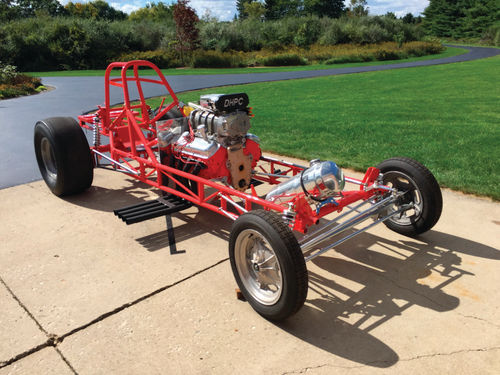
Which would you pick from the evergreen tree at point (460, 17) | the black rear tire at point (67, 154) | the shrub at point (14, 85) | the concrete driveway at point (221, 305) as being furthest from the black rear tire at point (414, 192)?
the evergreen tree at point (460, 17)

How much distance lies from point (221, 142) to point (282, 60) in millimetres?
27456

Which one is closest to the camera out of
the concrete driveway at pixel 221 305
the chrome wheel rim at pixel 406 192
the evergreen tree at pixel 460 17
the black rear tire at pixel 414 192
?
the concrete driveway at pixel 221 305

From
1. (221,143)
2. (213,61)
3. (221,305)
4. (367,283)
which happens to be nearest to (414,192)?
(367,283)

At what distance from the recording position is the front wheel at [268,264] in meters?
2.82

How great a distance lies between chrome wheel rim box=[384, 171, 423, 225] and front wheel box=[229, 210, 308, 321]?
5.51 ft

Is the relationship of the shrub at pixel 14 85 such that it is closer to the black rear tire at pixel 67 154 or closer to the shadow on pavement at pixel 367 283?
the black rear tire at pixel 67 154

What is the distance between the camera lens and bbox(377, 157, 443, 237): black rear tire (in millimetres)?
3918

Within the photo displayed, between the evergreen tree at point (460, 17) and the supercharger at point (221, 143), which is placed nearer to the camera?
the supercharger at point (221, 143)

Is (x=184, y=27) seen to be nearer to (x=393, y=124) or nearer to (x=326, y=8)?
(x=393, y=124)

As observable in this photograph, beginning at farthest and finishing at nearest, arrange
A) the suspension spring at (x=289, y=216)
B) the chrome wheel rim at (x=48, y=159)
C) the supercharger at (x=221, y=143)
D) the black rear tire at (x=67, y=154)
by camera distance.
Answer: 1. the chrome wheel rim at (x=48, y=159)
2. the black rear tire at (x=67, y=154)
3. the supercharger at (x=221, y=143)
4. the suspension spring at (x=289, y=216)

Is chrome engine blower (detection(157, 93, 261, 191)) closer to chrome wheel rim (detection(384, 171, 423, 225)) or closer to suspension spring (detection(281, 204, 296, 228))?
suspension spring (detection(281, 204, 296, 228))

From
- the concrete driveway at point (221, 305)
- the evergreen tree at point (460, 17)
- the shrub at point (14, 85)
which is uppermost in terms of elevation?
the evergreen tree at point (460, 17)

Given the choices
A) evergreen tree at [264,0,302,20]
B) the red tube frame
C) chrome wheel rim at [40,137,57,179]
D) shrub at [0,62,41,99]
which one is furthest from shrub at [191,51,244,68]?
evergreen tree at [264,0,302,20]

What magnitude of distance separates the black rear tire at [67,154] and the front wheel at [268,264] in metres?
2.99
